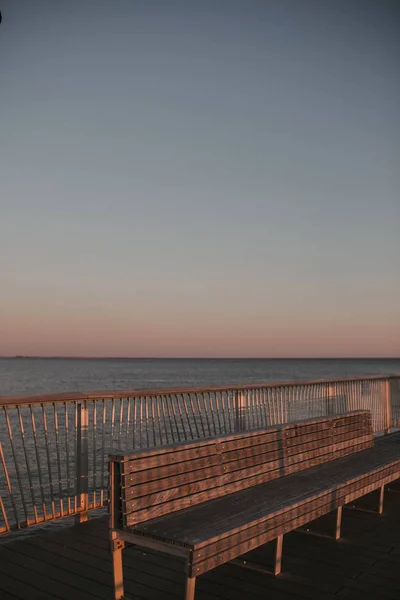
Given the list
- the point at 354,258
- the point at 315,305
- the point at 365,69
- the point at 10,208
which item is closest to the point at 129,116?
the point at 365,69

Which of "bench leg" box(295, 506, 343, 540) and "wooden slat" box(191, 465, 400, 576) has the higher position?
"wooden slat" box(191, 465, 400, 576)

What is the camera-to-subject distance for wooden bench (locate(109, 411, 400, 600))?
377 centimetres

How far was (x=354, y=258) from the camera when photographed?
30609 millimetres

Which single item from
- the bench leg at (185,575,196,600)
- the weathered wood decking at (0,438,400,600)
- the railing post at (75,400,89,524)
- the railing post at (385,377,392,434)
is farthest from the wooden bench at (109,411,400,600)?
the railing post at (385,377,392,434)

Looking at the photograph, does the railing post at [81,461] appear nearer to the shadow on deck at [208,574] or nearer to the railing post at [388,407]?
the shadow on deck at [208,574]

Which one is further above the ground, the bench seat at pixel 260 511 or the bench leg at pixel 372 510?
the bench seat at pixel 260 511

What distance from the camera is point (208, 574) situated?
15.2ft

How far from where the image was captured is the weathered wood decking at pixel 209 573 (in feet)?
14.0

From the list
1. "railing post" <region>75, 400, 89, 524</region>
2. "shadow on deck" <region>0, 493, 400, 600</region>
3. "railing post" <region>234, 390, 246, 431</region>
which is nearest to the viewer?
"shadow on deck" <region>0, 493, 400, 600</region>

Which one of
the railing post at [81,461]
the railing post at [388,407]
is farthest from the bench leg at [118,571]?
the railing post at [388,407]

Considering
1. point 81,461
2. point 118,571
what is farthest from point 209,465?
point 81,461

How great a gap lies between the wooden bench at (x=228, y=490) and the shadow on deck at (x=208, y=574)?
0.27 metres

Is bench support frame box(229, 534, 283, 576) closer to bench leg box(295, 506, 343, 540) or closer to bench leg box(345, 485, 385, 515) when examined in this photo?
bench leg box(295, 506, 343, 540)

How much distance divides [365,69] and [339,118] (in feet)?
5.18
